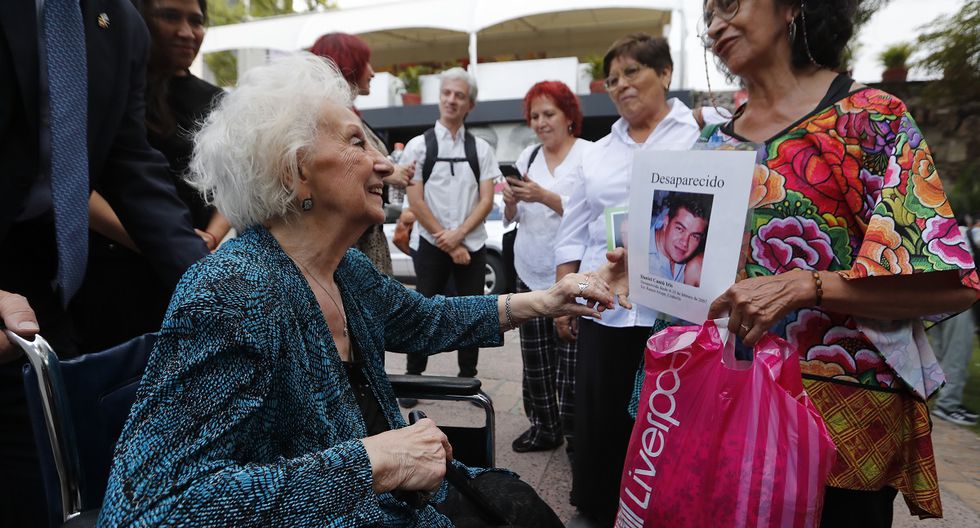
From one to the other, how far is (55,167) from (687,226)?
56.2 inches

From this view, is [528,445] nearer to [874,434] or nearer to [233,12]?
[874,434]

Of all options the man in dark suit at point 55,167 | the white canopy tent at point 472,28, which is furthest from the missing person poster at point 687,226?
the white canopy tent at point 472,28

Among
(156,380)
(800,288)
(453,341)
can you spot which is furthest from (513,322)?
(156,380)

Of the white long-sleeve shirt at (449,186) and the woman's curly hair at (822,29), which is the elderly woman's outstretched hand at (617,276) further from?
the white long-sleeve shirt at (449,186)

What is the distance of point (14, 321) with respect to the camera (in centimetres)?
123

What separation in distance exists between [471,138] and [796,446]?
3.45 m

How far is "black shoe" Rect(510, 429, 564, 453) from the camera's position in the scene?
3.39 meters

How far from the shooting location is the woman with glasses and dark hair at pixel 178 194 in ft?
5.95

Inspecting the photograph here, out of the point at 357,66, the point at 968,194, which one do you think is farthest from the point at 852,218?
the point at 968,194

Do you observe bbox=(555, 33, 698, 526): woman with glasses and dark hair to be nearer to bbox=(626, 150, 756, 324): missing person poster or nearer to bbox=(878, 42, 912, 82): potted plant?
bbox=(626, 150, 756, 324): missing person poster

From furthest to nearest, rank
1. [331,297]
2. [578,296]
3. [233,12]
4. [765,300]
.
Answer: [233,12] → [578,296] → [331,297] → [765,300]

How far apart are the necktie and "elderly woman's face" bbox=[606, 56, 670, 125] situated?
1.78 m

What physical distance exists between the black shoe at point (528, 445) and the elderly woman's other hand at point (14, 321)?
101 inches

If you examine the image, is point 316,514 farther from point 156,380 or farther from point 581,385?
point 581,385
